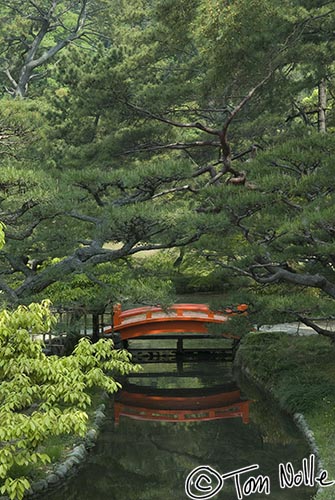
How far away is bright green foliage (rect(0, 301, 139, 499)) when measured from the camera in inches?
253

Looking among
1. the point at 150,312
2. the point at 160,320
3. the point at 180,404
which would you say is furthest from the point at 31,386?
the point at 160,320

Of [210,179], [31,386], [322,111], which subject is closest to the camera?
[31,386]

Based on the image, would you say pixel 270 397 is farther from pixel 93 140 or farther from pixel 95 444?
pixel 93 140

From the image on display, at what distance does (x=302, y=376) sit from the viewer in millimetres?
12953

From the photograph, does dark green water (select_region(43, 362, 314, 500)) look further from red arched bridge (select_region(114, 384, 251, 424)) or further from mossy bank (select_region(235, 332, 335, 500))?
mossy bank (select_region(235, 332, 335, 500))

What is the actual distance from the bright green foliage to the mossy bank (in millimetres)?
3376

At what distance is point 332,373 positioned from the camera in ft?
42.0

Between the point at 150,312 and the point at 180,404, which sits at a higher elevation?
the point at 150,312

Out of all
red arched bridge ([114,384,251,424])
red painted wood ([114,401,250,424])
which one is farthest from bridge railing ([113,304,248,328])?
red painted wood ([114,401,250,424])

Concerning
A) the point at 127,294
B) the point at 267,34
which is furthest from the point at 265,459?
the point at 267,34

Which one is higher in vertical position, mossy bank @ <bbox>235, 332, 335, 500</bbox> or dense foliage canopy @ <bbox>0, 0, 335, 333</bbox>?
dense foliage canopy @ <bbox>0, 0, 335, 333</bbox>

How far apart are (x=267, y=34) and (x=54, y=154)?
10697 millimetres

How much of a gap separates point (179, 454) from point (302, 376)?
11.5ft

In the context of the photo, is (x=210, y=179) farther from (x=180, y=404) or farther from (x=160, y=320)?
(x=160, y=320)
